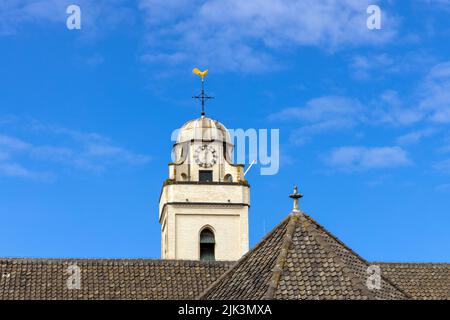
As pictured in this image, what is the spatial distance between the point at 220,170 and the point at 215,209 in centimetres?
240

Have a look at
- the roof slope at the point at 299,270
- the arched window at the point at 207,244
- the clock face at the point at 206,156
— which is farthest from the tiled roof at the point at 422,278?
the clock face at the point at 206,156

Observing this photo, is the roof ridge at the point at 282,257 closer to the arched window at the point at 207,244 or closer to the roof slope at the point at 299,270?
the roof slope at the point at 299,270

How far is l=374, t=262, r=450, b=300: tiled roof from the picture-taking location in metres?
39.3

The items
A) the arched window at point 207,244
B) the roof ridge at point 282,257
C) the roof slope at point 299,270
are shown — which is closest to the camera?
the roof ridge at point 282,257

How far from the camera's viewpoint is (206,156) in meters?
60.5

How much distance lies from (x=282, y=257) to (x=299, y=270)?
59 cm

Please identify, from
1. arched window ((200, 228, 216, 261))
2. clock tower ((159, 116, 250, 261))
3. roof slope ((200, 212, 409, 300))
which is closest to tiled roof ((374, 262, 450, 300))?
roof slope ((200, 212, 409, 300))

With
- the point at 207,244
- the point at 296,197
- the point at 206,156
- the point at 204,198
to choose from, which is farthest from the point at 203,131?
the point at 296,197

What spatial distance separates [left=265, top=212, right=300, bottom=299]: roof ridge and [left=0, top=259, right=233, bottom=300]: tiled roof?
1034 centimetres

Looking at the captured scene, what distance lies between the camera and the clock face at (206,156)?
60438 millimetres

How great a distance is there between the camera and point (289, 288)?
24.7m

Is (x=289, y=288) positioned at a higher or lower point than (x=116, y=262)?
lower
